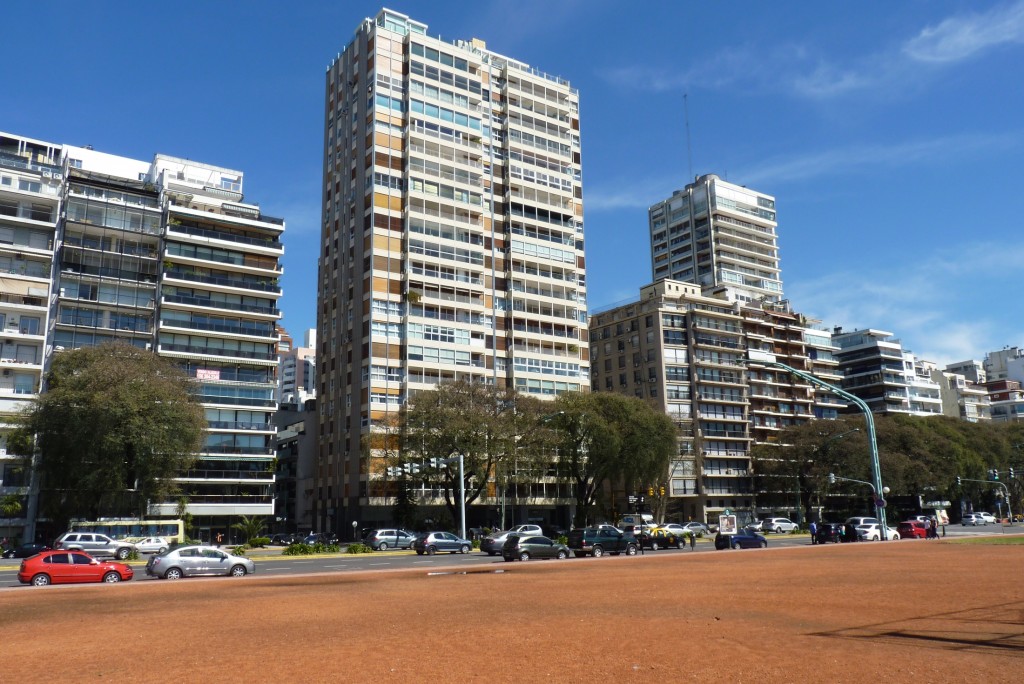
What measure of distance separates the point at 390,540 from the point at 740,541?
2516cm

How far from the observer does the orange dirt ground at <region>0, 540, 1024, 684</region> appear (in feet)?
40.7

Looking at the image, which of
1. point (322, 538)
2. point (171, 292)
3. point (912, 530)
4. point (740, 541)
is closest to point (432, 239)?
point (171, 292)

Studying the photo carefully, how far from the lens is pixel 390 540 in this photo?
A: 61.3 metres

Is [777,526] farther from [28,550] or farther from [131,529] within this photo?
[28,550]

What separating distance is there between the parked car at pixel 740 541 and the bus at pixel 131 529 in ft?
119

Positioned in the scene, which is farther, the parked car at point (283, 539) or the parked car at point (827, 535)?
the parked car at point (283, 539)

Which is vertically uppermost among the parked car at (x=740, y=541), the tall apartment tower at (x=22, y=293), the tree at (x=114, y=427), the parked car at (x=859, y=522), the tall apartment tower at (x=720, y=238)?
the tall apartment tower at (x=720, y=238)

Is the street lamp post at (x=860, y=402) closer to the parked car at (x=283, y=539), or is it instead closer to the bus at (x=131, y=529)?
the bus at (x=131, y=529)

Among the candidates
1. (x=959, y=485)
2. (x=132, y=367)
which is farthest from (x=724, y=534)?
(x=959, y=485)

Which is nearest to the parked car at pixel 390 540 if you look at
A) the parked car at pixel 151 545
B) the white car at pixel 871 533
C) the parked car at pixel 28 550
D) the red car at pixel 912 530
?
the parked car at pixel 151 545

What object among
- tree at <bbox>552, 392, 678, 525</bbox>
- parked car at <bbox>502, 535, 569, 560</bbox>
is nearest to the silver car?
parked car at <bbox>502, 535, 569, 560</bbox>

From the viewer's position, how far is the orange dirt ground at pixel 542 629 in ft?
40.7

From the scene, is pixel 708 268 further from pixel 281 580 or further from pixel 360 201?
pixel 281 580

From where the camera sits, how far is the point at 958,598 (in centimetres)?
2081
